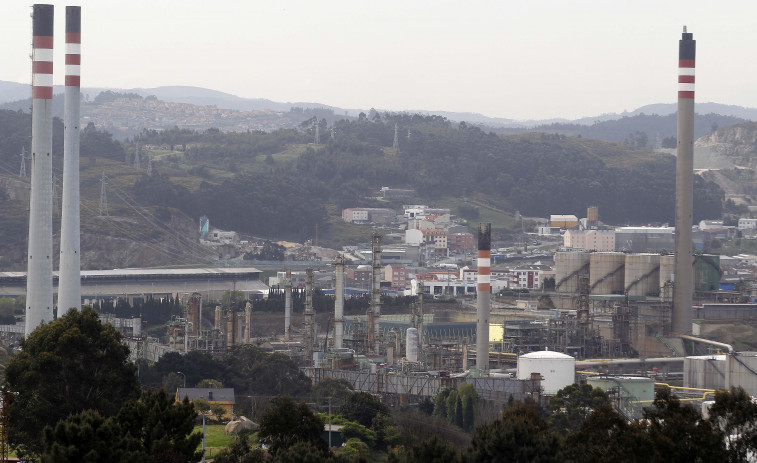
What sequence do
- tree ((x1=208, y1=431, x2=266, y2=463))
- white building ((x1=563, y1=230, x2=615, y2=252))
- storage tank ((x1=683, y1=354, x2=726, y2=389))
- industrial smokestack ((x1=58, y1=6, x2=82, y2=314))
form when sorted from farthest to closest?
white building ((x1=563, y1=230, x2=615, y2=252)) < industrial smokestack ((x1=58, y1=6, x2=82, y2=314)) < storage tank ((x1=683, y1=354, x2=726, y2=389)) < tree ((x1=208, y1=431, x2=266, y2=463))

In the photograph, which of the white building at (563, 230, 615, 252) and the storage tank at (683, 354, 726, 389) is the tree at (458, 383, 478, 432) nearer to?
the storage tank at (683, 354, 726, 389)

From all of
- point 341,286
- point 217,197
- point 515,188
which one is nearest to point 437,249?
point 217,197

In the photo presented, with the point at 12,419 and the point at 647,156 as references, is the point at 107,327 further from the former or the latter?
the point at 647,156

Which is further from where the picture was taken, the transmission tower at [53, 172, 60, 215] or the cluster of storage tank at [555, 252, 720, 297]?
the transmission tower at [53, 172, 60, 215]

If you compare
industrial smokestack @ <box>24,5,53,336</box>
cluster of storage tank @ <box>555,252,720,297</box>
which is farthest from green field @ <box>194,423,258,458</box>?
cluster of storage tank @ <box>555,252,720,297</box>

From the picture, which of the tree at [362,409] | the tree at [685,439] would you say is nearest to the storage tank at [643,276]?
the tree at [362,409]

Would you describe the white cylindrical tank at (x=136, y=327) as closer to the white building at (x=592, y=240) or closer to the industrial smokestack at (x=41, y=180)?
the industrial smokestack at (x=41, y=180)

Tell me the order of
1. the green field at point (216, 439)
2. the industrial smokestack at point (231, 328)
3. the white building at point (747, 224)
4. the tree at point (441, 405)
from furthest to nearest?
the white building at point (747, 224) < the industrial smokestack at point (231, 328) < the tree at point (441, 405) < the green field at point (216, 439)
